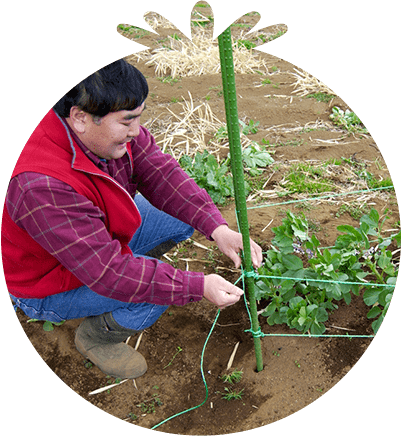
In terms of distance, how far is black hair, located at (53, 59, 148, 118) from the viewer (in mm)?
1420

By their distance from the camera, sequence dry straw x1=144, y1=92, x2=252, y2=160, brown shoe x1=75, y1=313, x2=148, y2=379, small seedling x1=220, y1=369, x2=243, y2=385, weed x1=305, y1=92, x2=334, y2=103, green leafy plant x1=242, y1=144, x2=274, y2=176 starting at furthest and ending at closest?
weed x1=305, y1=92, x2=334, y2=103
dry straw x1=144, y1=92, x2=252, y2=160
green leafy plant x1=242, y1=144, x2=274, y2=176
small seedling x1=220, y1=369, x2=243, y2=385
brown shoe x1=75, y1=313, x2=148, y2=379

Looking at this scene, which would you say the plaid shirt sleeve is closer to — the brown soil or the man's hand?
the man's hand

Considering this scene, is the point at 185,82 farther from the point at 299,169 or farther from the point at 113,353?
the point at 113,353

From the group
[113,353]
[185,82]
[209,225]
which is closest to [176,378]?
[113,353]

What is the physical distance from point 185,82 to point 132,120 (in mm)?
2537

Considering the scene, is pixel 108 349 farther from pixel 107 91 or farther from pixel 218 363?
pixel 107 91

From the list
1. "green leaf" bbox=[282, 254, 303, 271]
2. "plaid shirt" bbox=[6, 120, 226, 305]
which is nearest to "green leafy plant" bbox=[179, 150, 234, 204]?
"green leaf" bbox=[282, 254, 303, 271]

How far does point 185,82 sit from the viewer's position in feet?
12.9

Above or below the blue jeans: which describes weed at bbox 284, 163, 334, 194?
below

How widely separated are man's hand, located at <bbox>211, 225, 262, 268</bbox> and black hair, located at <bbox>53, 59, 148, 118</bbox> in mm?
670

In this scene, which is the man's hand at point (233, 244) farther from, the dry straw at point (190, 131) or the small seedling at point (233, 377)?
the dry straw at point (190, 131)

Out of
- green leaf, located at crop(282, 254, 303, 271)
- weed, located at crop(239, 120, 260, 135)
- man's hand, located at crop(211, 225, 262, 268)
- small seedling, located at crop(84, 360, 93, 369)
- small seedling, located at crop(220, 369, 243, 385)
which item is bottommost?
small seedling, located at crop(220, 369, 243, 385)

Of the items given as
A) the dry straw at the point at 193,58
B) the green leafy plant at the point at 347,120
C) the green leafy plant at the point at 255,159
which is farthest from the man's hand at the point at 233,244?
the dry straw at the point at 193,58

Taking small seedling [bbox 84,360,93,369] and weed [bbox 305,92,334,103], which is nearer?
small seedling [bbox 84,360,93,369]
